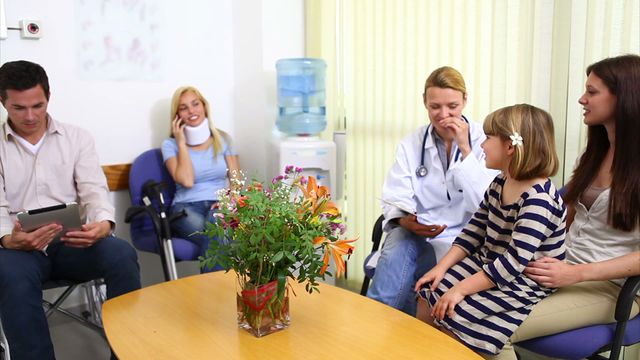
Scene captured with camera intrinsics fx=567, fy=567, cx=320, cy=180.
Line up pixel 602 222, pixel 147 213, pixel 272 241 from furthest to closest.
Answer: pixel 147 213
pixel 602 222
pixel 272 241

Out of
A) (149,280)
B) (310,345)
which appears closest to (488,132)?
(310,345)

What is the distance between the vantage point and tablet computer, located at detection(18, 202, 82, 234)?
7.66 ft

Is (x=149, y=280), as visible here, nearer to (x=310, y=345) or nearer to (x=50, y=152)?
(x=50, y=152)

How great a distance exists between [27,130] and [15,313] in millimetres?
891

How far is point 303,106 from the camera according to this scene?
3.62m

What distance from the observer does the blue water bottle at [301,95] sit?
3.56 metres

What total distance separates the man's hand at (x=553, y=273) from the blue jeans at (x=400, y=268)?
24.6 inches

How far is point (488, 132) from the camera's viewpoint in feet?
6.42

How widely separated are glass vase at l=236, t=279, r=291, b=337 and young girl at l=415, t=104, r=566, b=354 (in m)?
0.57

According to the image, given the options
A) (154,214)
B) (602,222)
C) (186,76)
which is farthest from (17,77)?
(602,222)

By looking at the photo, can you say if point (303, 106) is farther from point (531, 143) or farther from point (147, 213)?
point (531, 143)

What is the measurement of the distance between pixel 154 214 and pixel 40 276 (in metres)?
0.62

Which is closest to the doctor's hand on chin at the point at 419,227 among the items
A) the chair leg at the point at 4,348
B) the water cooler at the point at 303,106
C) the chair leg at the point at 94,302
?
the water cooler at the point at 303,106

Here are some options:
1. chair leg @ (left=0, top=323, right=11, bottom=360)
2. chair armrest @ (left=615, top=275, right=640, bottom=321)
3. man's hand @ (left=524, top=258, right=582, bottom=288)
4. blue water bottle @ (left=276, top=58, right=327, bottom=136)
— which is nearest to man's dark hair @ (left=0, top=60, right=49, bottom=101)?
chair leg @ (left=0, top=323, right=11, bottom=360)
